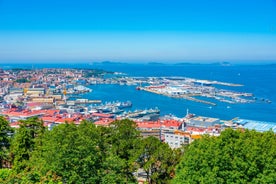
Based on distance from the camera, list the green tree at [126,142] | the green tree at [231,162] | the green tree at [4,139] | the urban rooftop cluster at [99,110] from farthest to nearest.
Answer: the urban rooftop cluster at [99,110], the green tree at [4,139], the green tree at [126,142], the green tree at [231,162]

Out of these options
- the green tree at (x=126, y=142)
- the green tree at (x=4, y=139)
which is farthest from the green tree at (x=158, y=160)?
the green tree at (x=4, y=139)

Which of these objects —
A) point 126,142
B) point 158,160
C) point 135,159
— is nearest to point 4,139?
point 126,142

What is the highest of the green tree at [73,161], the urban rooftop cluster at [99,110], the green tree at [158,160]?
the green tree at [73,161]

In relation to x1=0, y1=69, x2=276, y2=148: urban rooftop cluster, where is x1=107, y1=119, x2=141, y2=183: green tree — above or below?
above

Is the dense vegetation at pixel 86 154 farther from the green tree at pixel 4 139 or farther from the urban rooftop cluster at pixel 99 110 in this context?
the urban rooftop cluster at pixel 99 110

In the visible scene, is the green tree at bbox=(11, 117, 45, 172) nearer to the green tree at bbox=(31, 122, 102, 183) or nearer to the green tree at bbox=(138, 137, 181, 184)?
the green tree at bbox=(31, 122, 102, 183)

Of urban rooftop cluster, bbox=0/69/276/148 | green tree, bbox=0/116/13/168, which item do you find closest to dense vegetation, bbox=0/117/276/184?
green tree, bbox=0/116/13/168

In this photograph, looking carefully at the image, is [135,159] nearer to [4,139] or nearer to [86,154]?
[86,154]
